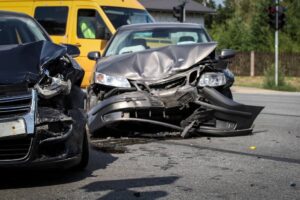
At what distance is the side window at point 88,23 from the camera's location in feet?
53.8

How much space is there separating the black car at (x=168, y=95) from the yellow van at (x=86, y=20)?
658 cm

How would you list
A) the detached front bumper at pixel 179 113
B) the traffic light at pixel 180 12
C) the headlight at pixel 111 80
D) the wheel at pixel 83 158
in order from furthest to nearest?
1. the traffic light at pixel 180 12
2. the headlight at pixel 111 80
3. the detached front bumper at pixel 179 113
4. the wheel at pixel 83 158

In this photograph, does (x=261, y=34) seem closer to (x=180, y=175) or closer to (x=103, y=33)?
(x=103, y=33)

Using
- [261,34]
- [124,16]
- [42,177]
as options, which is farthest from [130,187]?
[261,34]

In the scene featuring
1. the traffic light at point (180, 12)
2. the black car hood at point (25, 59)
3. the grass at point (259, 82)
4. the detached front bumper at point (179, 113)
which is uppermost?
the black car hood at point (25, 59)

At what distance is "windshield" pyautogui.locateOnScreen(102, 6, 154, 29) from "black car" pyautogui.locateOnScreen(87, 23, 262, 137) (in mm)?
7059

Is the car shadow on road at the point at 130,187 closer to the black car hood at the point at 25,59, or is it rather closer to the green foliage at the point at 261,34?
the black car hood at the point at 25,59

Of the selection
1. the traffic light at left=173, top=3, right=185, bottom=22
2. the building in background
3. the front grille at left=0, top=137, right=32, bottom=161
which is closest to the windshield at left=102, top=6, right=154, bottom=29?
the front grille at left=0, top=137, right=32, bottom=161

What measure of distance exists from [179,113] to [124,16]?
8178 millimetres

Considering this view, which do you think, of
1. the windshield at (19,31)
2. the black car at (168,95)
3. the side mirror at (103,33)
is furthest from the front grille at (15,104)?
the side mirror at (103,33)

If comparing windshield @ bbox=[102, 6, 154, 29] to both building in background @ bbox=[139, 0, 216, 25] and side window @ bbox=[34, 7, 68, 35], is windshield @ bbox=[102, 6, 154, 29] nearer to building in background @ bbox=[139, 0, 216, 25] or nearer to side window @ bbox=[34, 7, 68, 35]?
side window @ bbox=[34, 7, 68, 35]

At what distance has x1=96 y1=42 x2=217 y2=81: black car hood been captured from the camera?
922 centimetres

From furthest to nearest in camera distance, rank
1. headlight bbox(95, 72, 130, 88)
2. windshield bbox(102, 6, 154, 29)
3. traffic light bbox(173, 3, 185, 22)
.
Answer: traffic light bbox(173, 3, 185, 22) → windshield bbox(102, 6, 154, 29) → headlight bbox(95, 72, 130, 88)

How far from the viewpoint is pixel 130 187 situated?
240 inches
